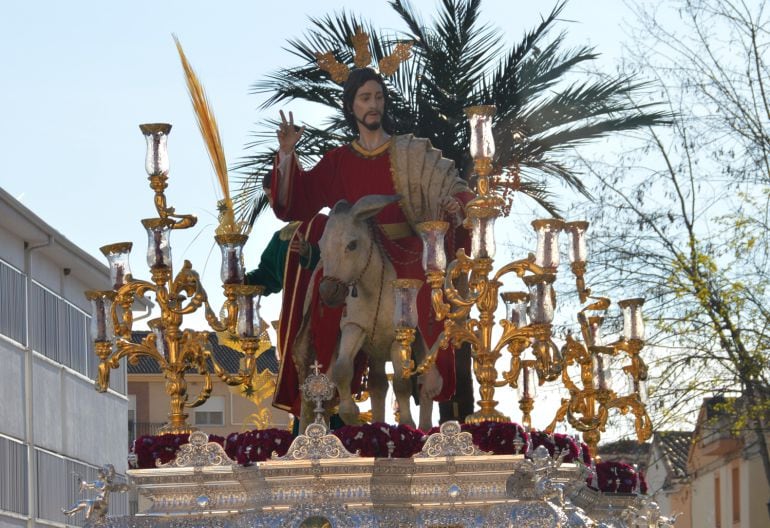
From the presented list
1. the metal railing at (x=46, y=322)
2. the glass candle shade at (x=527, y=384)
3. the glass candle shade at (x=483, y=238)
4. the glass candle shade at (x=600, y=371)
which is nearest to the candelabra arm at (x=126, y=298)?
the glass candle shade at (x=483, y=238)

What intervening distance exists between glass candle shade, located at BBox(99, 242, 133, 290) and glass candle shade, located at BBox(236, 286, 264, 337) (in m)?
0.91

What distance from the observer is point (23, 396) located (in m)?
35.7

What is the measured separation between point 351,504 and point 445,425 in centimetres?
87

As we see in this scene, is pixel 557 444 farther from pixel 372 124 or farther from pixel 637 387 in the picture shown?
pixel 372 124

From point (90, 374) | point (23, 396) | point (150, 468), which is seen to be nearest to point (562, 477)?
point (150, 468)

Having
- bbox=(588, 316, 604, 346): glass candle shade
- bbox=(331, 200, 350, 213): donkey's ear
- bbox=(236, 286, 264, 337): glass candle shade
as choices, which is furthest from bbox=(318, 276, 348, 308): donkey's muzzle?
bbox=(588, 316, 604, 346): glass candle shade

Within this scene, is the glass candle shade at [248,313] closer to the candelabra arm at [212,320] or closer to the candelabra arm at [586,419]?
the candelabra arm at [212,320]

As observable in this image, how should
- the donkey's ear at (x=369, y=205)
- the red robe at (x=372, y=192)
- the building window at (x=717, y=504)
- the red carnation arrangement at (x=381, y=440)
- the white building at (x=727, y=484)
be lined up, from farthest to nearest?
the building window at (x=717, y=504) → the white building at (x=727, y=484) → the red robe at (x=372, y=192) → the donkey's ear at (x=369, y=205) → the red carnation arrangement at (x=381, y=440)

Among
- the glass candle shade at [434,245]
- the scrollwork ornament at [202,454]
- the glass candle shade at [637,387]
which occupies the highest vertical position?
the glass candle shade at [434,245]

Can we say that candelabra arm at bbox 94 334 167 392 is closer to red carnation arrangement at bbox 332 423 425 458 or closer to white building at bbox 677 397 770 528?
red carnation arrangement at bbox 332 423 425 458

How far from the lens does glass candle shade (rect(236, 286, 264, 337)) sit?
51.8 ft

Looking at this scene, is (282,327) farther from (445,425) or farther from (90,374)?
(90,374)

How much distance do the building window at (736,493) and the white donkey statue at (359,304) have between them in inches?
1397

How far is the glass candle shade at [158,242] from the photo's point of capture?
1540cm
